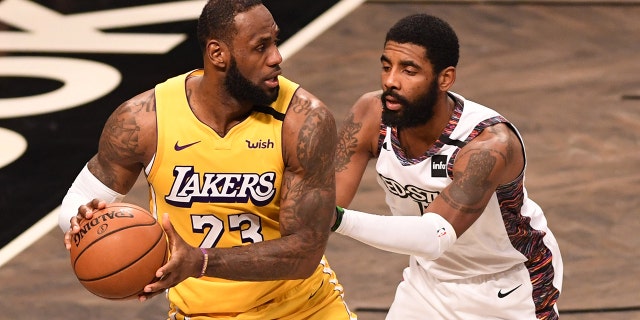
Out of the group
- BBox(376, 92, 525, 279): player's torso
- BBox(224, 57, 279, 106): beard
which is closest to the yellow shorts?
BBox(376, 92, 525, 279): player's torso

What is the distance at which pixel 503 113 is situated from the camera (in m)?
9.79

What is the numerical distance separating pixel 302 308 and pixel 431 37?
1.32 meters

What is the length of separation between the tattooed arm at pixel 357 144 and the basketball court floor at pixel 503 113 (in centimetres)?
150

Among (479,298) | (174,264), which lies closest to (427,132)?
(479,298)

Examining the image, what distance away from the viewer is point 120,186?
5.26m

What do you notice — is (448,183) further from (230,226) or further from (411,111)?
(230,226)

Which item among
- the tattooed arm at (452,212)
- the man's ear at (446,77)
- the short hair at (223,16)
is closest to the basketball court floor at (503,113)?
the tattooed arm at (452,212)

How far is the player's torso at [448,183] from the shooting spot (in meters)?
5.50

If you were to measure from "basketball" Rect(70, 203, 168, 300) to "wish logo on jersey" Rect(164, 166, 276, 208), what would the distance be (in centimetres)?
36

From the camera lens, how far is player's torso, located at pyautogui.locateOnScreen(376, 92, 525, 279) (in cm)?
550

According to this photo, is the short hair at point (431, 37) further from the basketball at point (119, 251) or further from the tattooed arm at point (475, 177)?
the basketball at point (119, 251)

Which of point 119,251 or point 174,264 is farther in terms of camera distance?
point 119,251

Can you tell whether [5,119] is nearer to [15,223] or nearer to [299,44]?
[15,223]

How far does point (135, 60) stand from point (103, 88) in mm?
738
